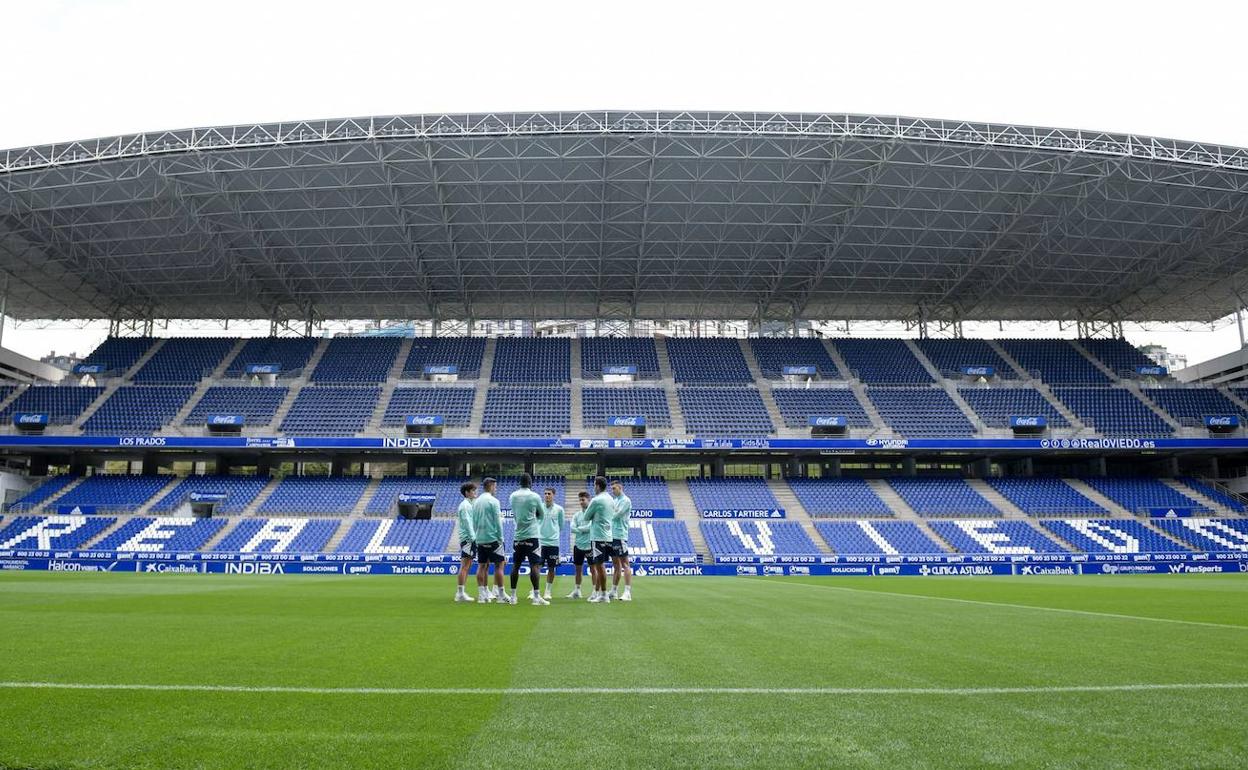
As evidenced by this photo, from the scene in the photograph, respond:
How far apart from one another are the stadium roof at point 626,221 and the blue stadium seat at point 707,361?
1948 millimetres

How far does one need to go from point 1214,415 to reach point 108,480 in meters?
57.8

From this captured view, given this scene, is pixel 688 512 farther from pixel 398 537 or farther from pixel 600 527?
pixel 600 527

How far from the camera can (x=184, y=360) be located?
46812 mm

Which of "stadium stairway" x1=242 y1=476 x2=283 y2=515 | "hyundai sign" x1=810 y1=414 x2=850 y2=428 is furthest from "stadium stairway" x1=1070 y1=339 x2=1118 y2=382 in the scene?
"stadium stairway" x1=242 y1=476 x2=283 y2=515

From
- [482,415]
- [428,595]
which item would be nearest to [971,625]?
[428,595]

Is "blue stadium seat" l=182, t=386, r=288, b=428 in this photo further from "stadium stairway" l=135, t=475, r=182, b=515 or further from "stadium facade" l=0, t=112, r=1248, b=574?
"stadium stairway" l=135, t=475, r=182, b=515

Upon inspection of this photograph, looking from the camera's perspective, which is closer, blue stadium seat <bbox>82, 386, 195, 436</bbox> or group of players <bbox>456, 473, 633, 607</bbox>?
group of players <bbox>456, 473, 633, 607</bbox>

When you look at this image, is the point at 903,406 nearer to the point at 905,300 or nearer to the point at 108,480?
the point at 905,300

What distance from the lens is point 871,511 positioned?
3919 cm

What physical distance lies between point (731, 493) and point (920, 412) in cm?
1153

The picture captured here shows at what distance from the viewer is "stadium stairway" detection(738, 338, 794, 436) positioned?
42.2 m

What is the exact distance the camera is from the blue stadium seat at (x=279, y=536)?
34531 mm

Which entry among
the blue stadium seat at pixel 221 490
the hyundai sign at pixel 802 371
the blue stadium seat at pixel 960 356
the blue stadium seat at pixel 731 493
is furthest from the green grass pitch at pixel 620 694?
the blue stadium seat at pixel 960 356

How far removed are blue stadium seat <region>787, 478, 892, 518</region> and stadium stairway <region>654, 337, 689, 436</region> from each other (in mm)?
6571
